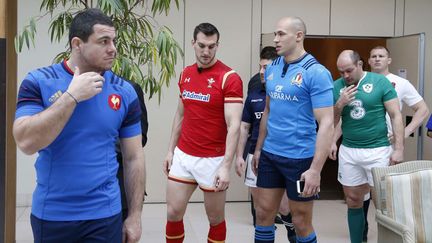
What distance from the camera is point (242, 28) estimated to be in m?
6.67

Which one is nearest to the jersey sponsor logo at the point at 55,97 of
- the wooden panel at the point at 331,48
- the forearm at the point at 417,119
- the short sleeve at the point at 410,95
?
the forearm at the point at 417,119

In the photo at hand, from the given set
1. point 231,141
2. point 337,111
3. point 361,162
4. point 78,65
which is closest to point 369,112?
point 337,111

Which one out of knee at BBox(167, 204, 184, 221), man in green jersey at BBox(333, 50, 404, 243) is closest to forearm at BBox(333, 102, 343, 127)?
man in green jersey at BBox(333, 50, 404, 243)

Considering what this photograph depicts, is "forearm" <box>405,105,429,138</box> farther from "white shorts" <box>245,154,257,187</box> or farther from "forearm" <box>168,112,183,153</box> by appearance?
"forearm" <box>168,112,183,153</box>

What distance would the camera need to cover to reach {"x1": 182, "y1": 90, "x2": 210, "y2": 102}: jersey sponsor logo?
3.87 meters

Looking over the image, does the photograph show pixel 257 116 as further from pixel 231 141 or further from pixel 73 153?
pixel 73 153

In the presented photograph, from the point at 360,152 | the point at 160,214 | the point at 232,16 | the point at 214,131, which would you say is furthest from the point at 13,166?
the point at 232,16

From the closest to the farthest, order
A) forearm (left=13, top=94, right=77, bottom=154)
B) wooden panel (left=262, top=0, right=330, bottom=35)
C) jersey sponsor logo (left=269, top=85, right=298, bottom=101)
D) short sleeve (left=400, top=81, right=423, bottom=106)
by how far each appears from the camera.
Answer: forearm (left=13, top=94, right=77, bottom=154) < jersey sponsor logo (left=269, top=85, right=298, bottom=101) < short sleeve (left=400, top=81, right=423, bottom=106) < wooden panel (left=262, top=0, right=330, bottom=35)

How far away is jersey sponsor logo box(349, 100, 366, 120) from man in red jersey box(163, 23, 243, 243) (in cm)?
112

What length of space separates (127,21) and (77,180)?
1962 millimetres

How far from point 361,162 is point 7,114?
270 cm

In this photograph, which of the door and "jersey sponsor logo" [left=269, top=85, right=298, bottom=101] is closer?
"jersey sponsor logo" [left=269, top=85, right=298, bottom=101]

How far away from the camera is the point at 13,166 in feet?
14.5

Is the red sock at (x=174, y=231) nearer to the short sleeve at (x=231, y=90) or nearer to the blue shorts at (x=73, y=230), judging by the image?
the short sleeve at (x=231, y=90)
